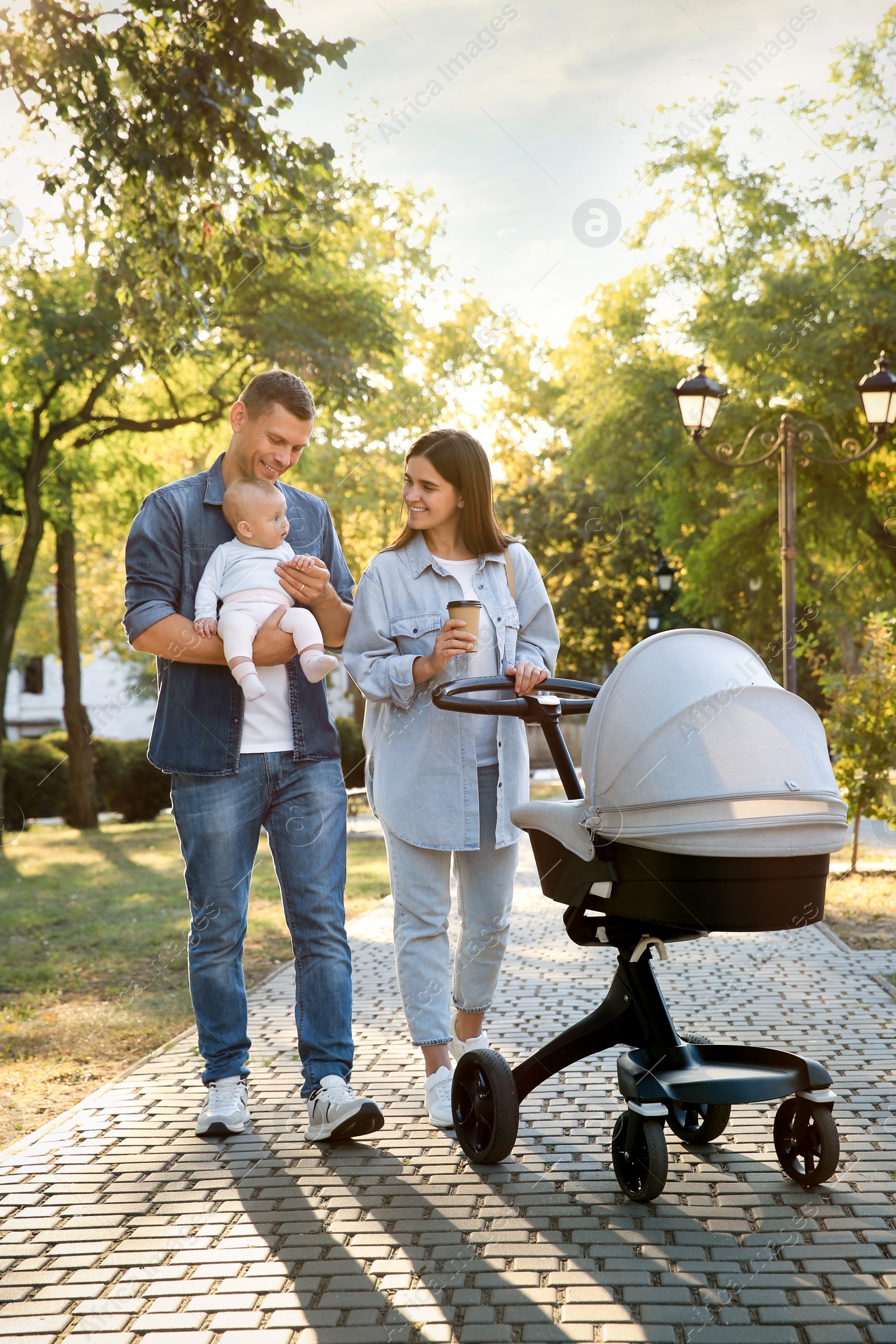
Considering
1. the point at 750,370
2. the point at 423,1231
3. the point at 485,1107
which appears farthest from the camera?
the point at 750,370

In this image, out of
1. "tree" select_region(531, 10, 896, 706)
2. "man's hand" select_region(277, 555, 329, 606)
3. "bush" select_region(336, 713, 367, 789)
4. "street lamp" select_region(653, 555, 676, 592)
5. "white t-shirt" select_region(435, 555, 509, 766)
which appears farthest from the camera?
"bush" select_region(336, 713, 367, 789)

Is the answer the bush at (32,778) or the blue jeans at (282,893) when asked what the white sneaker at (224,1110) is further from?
the bush at (32,778)

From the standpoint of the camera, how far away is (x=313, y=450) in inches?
886

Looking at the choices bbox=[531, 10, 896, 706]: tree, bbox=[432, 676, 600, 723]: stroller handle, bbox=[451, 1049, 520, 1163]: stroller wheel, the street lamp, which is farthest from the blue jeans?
the street lamp

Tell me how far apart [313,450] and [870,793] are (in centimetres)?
1426

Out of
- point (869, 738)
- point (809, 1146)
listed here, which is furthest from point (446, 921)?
point (869, 738)

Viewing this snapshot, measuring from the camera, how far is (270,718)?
4016mm

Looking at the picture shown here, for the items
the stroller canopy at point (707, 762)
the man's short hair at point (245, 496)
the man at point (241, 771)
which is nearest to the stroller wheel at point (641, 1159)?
the stroller canopy at point (707, 762)

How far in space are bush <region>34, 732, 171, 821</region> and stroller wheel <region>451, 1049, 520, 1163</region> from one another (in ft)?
59.6

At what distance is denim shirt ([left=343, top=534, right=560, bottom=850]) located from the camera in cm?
396

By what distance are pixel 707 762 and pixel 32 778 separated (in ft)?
68.5

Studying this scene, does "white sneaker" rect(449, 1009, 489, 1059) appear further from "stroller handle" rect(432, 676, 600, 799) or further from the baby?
the baby

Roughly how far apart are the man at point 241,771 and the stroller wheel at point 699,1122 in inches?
36.4

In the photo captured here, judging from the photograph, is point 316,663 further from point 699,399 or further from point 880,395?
point 880,395
